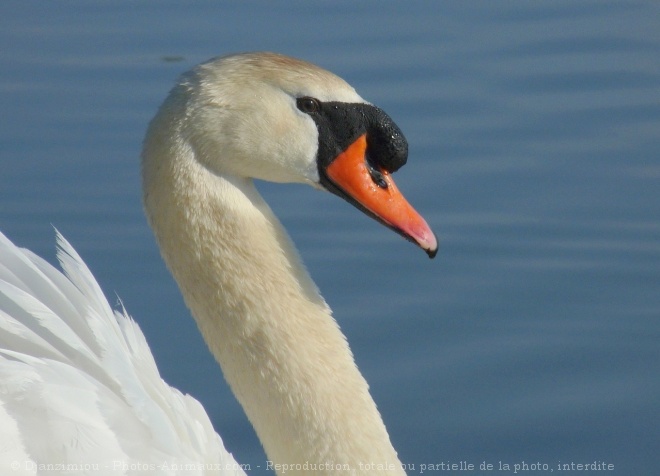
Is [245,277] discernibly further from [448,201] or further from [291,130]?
[448,201]

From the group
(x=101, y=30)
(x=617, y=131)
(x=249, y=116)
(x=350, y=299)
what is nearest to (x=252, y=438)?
(x=350, y=299)

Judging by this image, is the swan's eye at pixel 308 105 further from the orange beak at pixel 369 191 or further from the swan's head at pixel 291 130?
the orange beak at pixel 369 191

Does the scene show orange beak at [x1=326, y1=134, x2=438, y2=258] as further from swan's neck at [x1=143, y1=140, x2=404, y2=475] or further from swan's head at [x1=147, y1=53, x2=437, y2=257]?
swan's neck at [x1=143, y1=140, x2=404, y2=475]

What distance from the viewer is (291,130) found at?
3.56m

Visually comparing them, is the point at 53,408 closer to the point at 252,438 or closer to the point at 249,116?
the point at 249,116

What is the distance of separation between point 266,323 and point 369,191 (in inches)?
17.6

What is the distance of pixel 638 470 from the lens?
4746 mm

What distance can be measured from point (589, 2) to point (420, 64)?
1635 mm

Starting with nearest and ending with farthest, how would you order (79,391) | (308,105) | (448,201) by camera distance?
1. (79,391)
2. (308,105)
3. (448,201)

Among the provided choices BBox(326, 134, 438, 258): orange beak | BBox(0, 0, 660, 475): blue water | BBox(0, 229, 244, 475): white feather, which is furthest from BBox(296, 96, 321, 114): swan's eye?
BBox(0, 0, 660, 475): blue water

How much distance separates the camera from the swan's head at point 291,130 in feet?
11.5

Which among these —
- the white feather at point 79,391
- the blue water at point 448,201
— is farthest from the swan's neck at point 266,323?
the blue water at point 448,201

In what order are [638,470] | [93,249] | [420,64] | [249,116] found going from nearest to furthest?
[249,116] → [638,470] → [93,249] → [420,64]

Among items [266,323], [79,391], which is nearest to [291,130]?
[266,323]
